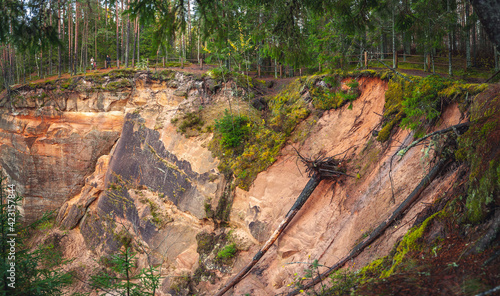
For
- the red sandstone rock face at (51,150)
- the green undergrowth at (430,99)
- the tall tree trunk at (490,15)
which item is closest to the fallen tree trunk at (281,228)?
the green undergrowth at (430,99)

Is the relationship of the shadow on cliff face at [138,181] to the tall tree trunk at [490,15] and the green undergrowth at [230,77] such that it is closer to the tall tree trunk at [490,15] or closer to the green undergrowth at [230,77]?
the green undergrowth at [230,77]

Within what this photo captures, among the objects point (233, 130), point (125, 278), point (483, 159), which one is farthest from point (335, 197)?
point (125, 278)

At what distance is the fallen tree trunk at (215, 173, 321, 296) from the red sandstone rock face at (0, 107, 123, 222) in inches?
491

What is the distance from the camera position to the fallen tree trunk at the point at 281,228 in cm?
855

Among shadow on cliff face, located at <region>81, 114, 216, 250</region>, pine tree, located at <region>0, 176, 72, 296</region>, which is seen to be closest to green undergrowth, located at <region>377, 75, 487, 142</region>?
pine tree, located at <region>0, 176, 72, 296</region>

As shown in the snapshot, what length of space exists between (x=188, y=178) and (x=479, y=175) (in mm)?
10347

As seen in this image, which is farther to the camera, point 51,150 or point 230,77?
point 51,150

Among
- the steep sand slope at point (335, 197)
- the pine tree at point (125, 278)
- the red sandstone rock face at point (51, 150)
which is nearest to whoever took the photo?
the pine tree at point (125, 278)

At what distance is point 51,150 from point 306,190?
17229 millimetres

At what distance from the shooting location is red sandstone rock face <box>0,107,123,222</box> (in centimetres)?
1739

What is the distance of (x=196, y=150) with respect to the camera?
12648mm

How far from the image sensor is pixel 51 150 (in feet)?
58.3

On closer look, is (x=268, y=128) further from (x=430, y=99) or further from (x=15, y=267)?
(x=15, y=267)

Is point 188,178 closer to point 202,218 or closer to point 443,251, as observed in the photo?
point 202,218
